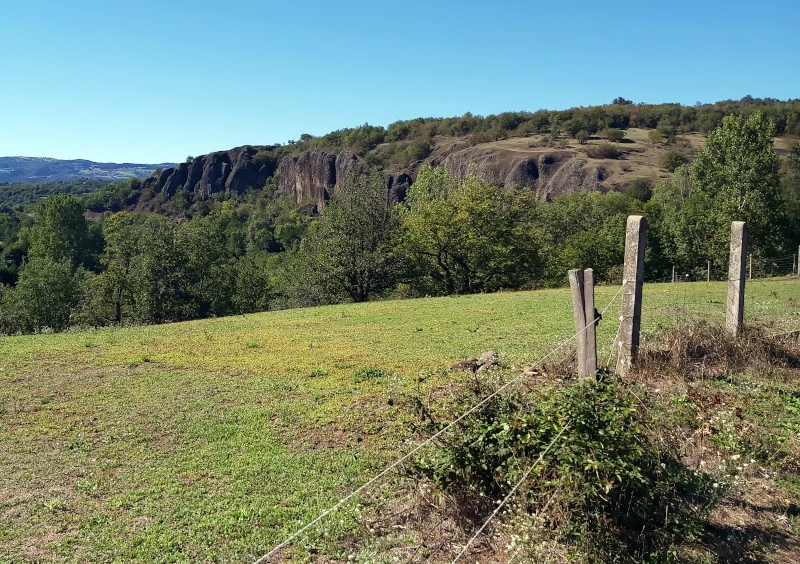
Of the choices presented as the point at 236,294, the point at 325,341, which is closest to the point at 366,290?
the point at 236,294

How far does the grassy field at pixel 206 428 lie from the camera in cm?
568

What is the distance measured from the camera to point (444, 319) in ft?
65.2

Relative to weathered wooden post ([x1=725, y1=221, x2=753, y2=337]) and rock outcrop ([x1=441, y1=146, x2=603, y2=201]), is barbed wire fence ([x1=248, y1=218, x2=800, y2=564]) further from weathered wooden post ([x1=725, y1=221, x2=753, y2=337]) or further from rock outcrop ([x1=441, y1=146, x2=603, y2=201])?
rock outcrop ([x1=441, y1=146, x2=603, y2=201])

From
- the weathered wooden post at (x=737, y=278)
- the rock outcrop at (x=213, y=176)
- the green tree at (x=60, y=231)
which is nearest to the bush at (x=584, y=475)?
the weathered wooden post at (x=737, y=278)

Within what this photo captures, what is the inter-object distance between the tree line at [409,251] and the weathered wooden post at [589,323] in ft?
101

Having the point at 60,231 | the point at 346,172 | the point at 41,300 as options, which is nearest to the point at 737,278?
the point at 41,300

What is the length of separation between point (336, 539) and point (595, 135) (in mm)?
155572

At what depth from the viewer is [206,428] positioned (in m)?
8.86

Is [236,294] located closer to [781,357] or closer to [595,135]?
[781,357]

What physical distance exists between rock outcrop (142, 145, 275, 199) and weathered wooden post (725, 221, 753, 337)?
193644 millimetres

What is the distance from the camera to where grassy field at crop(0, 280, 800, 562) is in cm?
568

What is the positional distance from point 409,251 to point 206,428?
3084cm

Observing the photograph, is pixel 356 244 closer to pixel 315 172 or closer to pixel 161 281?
pixel 161 281

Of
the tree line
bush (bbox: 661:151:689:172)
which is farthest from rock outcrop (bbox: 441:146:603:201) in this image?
the tree line
